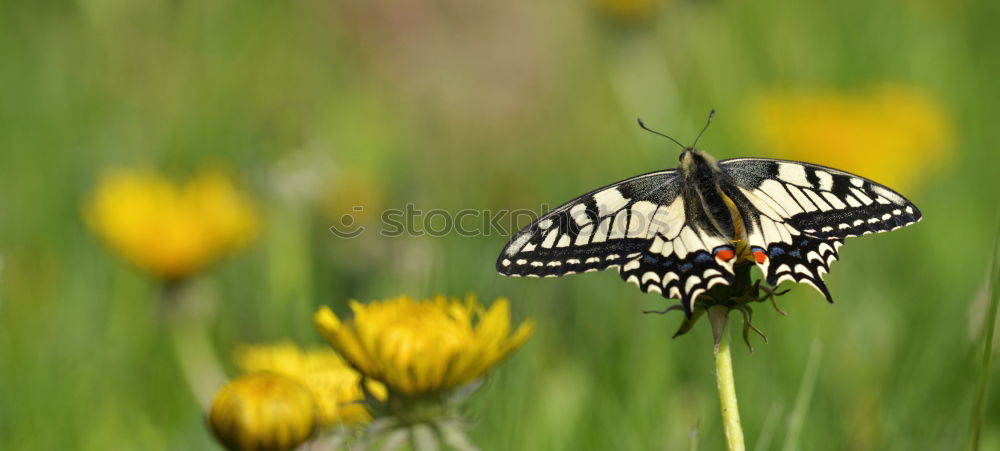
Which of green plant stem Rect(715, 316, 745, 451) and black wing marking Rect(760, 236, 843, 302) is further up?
black wing marking Rect(760, 236, 843, 302)

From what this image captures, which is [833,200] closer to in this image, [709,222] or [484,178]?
[709,222]

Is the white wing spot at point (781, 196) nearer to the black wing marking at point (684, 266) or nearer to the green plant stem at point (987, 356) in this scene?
the black wing marking at point (684, 266)

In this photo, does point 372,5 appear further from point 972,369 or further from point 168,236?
point 972,369

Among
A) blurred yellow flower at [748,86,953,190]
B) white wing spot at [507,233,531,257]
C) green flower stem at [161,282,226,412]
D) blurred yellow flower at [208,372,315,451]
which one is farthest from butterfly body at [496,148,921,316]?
blurred yellow flower at [748,86,953,190]

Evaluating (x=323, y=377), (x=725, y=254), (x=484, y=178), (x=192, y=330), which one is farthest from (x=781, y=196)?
(x=484, y=178)

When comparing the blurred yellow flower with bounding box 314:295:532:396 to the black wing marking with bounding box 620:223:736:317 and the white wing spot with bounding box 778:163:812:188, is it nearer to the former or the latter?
the black wing marking with bounding box 620:223:736:317
